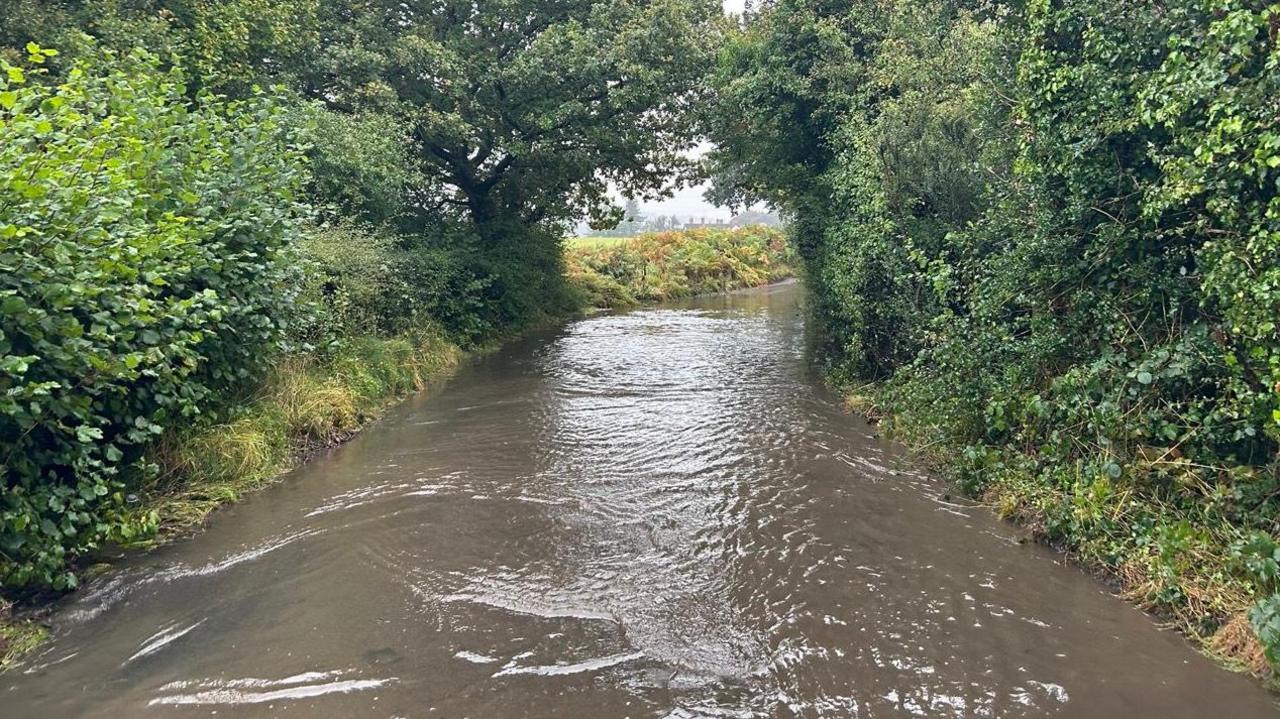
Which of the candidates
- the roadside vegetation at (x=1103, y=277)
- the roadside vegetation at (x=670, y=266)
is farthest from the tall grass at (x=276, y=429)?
the roadside vegetation at (x=670, y=266)

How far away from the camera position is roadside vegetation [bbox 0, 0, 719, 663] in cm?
491

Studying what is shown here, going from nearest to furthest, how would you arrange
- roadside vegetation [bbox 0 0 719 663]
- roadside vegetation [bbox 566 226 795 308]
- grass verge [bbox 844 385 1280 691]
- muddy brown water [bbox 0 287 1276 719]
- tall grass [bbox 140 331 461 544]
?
1. muddy brown water [bbox 0 287 1276 719]
2. grass verge [bbox 844 385 1280 691]
3. roadside vegetation [bbox 0 0 719 663]
4. tall grass [bbox 140 331 461 544]
5. roadside vegetation [bbox 566 226 795 308]

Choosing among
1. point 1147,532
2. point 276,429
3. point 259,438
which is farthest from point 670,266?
point 1147,532

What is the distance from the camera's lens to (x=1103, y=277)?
6098 millimetres

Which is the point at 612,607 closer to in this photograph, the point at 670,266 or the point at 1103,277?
the point at 1103,277

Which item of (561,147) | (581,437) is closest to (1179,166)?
(581,437)

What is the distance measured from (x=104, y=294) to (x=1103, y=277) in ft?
25.6

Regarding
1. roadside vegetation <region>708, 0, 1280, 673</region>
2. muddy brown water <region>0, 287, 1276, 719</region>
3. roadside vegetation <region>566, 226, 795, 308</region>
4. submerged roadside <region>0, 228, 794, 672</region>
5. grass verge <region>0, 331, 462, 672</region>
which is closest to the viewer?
muddy brown water <region>0, 287, 1276, 719</region>

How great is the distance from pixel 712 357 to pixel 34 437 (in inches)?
462

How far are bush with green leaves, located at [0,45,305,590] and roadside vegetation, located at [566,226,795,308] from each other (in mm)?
17035

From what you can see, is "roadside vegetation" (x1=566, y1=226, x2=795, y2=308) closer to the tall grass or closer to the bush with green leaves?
the tall grass

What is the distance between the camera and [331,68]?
1476cm

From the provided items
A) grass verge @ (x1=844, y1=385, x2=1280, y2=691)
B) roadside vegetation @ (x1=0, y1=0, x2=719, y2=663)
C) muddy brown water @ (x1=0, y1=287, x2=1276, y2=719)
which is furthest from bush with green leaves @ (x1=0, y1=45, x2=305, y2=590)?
grass verge @ (x1=844, y1=385, x2=1280, y2=691)

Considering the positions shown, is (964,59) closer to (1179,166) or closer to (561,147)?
(1179,166)
